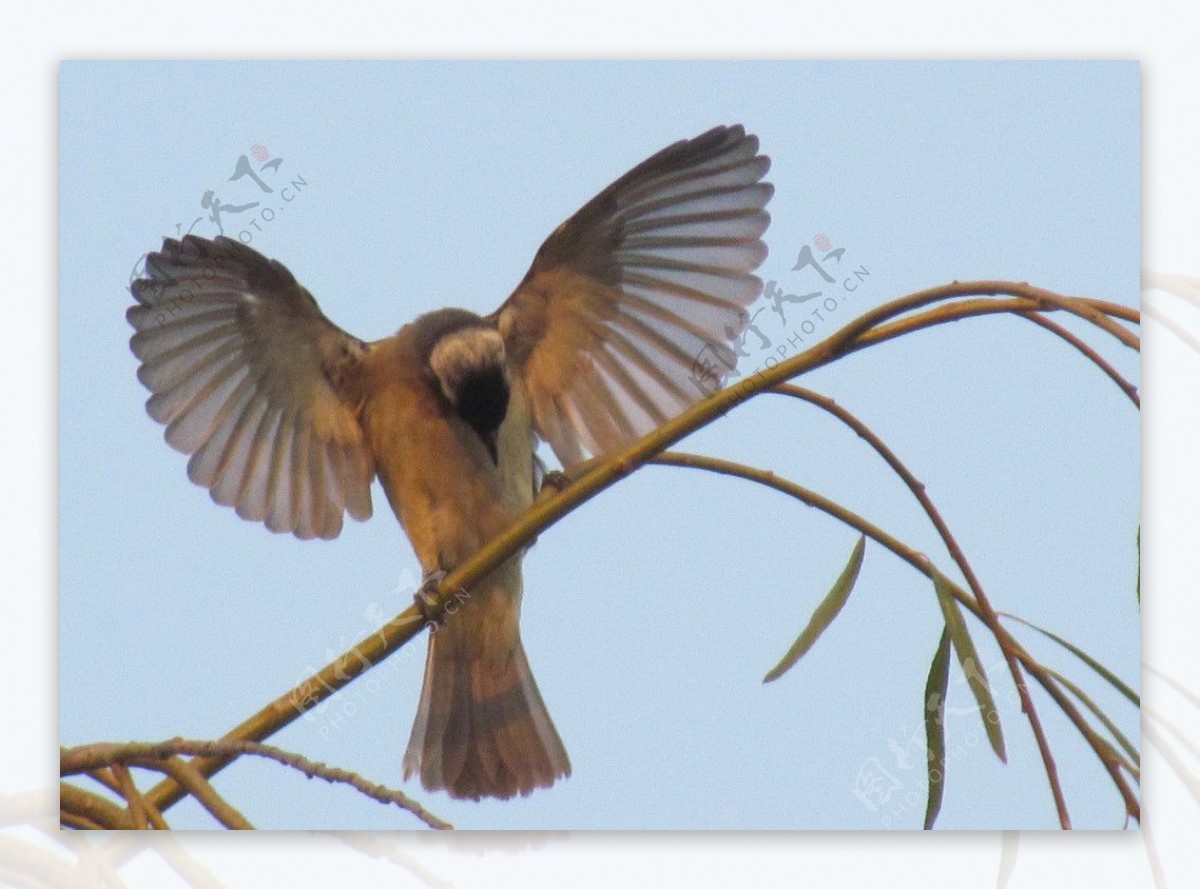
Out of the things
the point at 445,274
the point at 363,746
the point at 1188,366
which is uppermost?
the point at 445,274

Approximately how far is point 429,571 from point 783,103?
63 cm

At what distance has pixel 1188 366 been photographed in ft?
5.27

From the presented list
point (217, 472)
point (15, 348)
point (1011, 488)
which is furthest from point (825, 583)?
point (15, 348)

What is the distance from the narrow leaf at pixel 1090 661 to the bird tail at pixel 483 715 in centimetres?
50

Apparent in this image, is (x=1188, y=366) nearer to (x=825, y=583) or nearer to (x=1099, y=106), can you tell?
(x=1099, y=106)

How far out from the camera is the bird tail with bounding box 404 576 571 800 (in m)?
1.55

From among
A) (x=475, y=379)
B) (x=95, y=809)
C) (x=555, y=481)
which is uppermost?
(x=475, y=379)

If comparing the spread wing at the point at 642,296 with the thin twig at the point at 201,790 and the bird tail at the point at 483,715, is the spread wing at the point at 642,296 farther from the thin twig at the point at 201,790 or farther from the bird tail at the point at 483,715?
the thin twig at the point at 201,790

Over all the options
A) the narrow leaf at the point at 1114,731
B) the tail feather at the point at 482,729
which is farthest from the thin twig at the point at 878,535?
the tail feather at the point at 482,729

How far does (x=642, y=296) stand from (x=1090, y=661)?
0.61 metres

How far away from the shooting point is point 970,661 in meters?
1.41

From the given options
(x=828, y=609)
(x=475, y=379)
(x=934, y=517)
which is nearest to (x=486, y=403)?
(x=475, y=379)

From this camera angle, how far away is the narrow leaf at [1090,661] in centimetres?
150

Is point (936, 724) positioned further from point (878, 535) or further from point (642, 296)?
point (642, 296)
